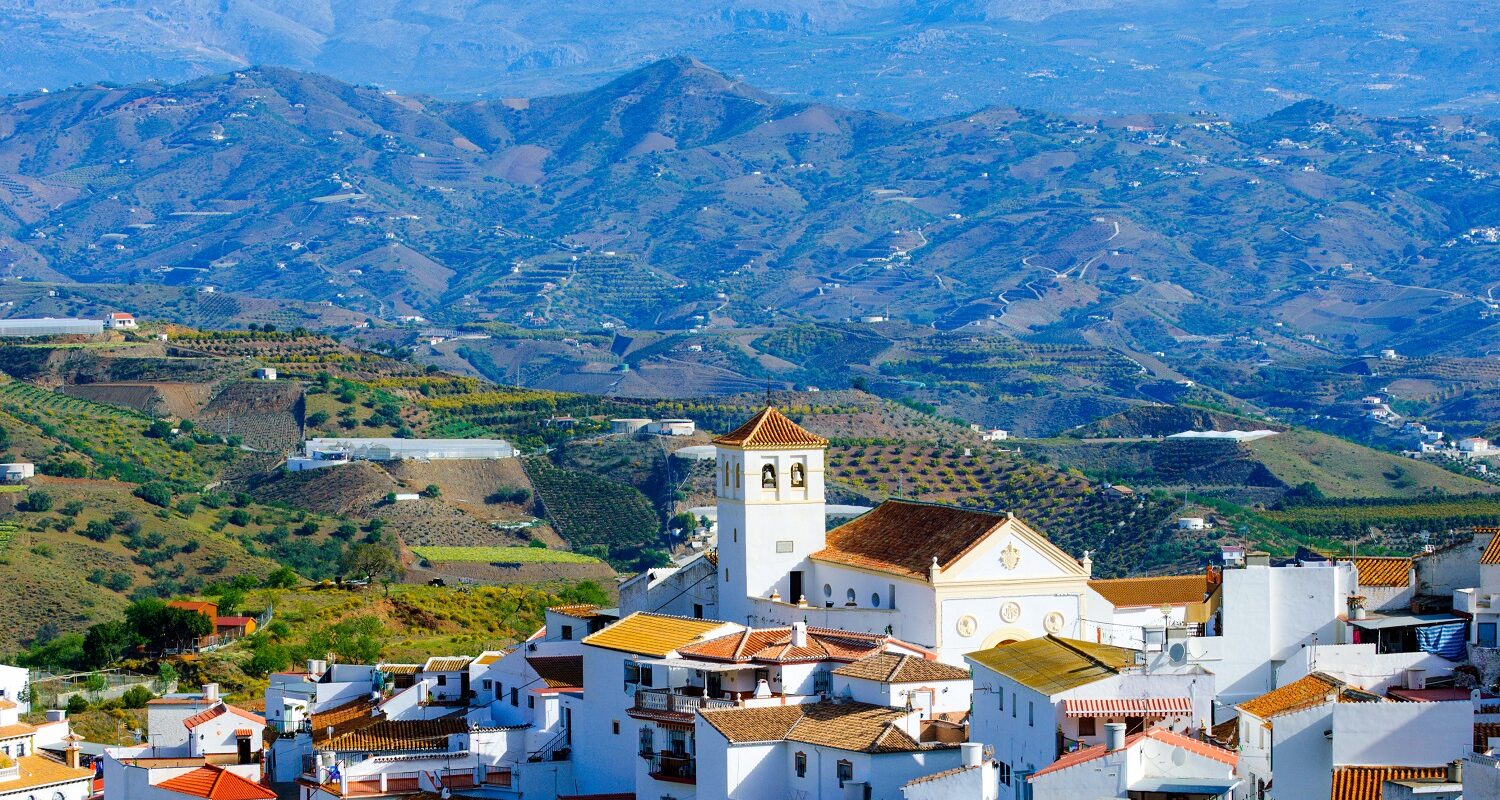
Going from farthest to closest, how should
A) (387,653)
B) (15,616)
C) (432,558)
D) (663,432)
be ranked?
(663,432) < (432,558) < (15,616) < (387,653)

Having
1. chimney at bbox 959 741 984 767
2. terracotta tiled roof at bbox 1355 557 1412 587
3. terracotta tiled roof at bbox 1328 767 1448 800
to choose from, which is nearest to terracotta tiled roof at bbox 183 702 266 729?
terracotta tiled roof at bbox 1355 557 1412 587

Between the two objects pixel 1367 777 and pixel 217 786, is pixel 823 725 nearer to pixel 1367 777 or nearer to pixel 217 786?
pixel 1367 777

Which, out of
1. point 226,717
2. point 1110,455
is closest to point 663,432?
point 1110,455

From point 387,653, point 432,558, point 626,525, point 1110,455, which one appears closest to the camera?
point 387,653

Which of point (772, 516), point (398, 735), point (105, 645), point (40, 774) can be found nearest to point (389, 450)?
point (105, 645)

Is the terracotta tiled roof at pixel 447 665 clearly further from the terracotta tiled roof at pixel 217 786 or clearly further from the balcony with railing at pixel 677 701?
the balcony with railing at pixel 677 701

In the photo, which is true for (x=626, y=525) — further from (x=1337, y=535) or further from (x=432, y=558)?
(x=1337, y=535)

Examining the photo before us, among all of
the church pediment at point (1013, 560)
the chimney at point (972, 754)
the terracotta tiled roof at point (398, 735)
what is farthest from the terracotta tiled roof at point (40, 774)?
the chimney at point (972, 754)
